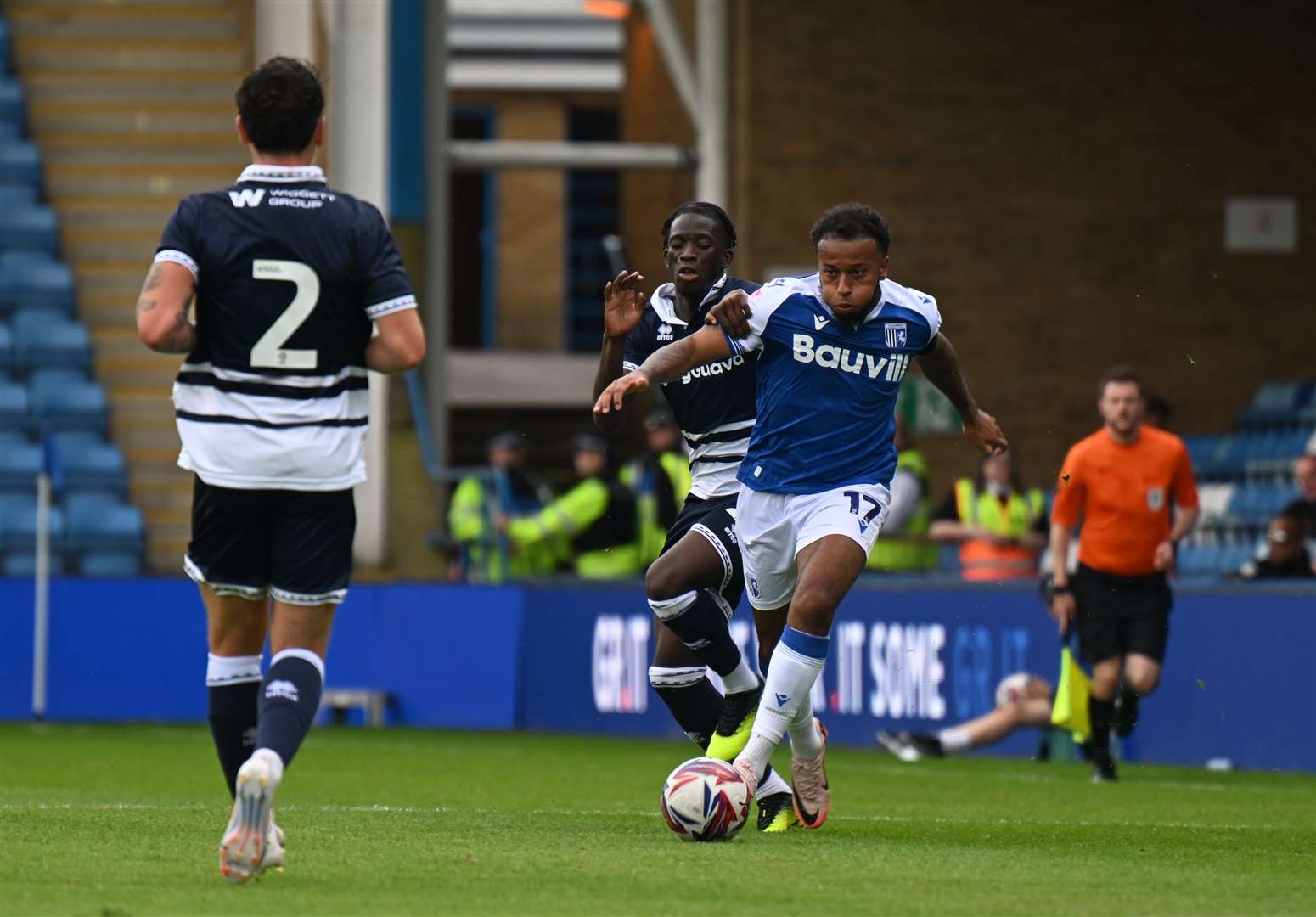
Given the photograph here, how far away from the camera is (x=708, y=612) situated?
326 inches

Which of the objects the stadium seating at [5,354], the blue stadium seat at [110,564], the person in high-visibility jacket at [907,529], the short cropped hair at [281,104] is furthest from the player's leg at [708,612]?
the stadium seating at [5,354]

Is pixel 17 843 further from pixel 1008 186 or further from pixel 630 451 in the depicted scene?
pixel 630 451

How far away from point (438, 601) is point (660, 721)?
6.41ft

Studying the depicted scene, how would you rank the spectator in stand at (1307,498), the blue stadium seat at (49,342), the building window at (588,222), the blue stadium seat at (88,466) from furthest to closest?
the building window at (588,222), the blue stadium seat at (49,342), the blue stadium seat at (88,466), the spectator in stand at (1307,498)

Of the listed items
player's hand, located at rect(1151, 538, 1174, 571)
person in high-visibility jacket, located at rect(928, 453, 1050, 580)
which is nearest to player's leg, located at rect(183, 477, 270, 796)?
player's hand, located at rect(1151, 538, 1174, 571)

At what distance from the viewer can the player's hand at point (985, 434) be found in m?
8.28

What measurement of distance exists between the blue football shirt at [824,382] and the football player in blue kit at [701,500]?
0.31 meters

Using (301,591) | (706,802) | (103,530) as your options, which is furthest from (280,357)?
(103,530)

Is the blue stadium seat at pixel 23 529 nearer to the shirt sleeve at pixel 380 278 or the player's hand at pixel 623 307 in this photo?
the player's hand at pixel 623 307

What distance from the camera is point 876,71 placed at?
73.0ft

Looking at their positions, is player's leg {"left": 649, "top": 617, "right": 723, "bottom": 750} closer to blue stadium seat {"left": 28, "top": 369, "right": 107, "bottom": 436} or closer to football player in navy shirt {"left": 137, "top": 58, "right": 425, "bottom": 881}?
football player in navy shirt {"left": 137, "top": 58, "right": 425, "bottom": 881}

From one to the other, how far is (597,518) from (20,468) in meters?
4.68

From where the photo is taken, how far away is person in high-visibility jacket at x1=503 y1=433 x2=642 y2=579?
57.5 feet

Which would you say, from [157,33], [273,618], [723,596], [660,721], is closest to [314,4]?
[157,33]
